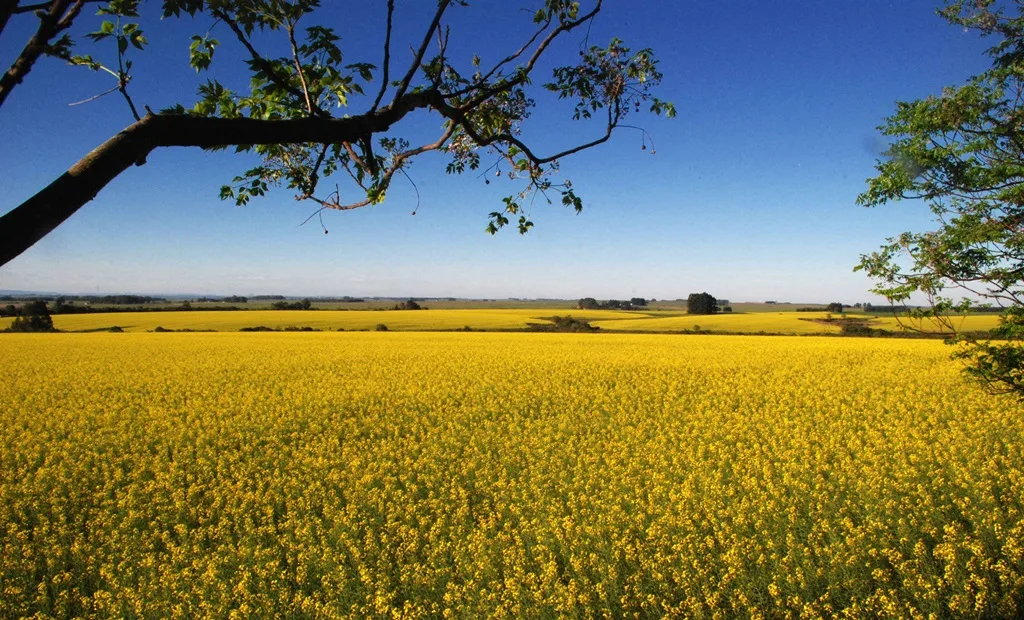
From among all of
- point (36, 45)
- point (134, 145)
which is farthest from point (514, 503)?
point (36, 45)

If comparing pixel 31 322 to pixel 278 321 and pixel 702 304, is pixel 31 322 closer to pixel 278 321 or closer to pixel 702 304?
pixel 278 321

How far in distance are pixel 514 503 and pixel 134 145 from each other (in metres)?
5.63

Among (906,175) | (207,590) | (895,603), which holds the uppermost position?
(906,175)

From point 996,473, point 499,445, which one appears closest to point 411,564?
point 499,445

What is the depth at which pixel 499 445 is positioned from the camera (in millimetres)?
8438

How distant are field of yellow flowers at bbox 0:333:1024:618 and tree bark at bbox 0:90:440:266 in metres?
3.79

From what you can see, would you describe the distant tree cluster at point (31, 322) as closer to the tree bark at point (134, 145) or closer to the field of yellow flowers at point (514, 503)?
the field of yellow flowers at point (514, 503)

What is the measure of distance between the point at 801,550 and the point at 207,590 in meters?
5.51

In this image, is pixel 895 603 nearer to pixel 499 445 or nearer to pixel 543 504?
pixel 543 504

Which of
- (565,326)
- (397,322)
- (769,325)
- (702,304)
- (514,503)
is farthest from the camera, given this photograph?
(702,304)

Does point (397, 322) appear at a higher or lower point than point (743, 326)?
lower

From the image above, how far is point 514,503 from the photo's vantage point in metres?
6.28

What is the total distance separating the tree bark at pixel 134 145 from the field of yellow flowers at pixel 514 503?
149 inches

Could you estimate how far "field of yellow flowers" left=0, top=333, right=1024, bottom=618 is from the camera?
4555 millimetres
